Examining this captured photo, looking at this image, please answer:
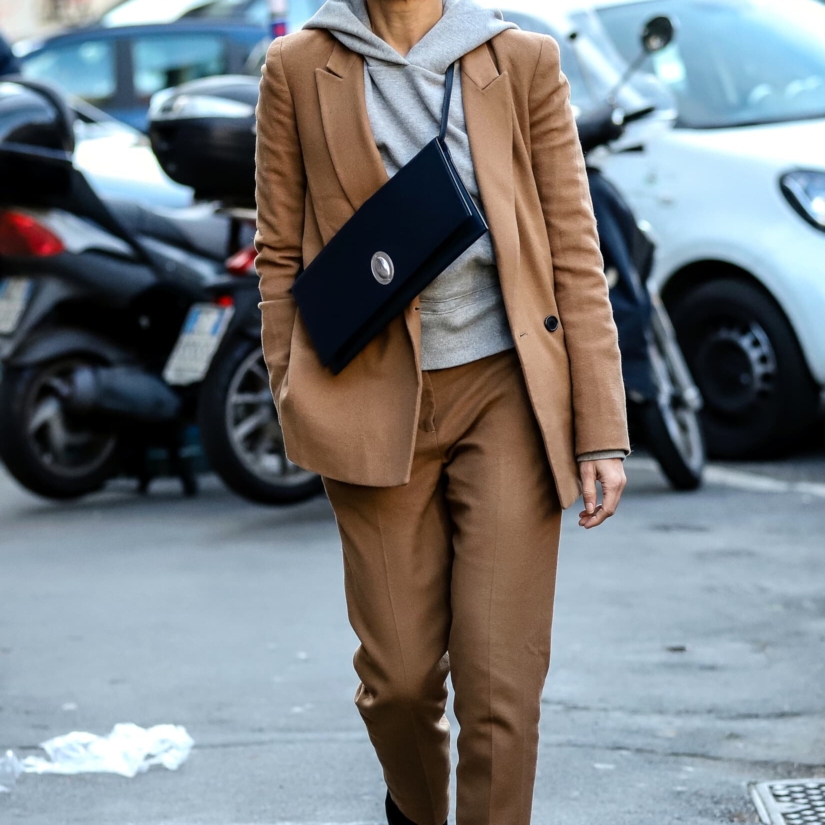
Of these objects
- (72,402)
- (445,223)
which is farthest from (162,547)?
(445,223)

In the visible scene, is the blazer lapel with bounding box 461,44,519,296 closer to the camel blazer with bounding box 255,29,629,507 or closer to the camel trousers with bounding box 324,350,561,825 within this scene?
the camel blazer with bounding box 255,29,629,507

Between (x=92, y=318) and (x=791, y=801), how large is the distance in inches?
176

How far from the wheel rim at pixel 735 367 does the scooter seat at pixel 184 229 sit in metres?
2.23

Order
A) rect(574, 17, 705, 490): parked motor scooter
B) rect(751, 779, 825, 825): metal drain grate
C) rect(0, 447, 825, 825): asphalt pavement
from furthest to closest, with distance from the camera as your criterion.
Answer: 1. rect(574, 17, 705, 490): parked motor scooter
2. rect(0, 447, 825, 825): asphalt pavement
3. rect(751, 779, 825, 825): metal drain grate

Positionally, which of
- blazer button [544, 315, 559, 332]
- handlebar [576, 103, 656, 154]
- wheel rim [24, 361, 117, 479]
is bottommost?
wheel rim [24, 361, 117, 479]

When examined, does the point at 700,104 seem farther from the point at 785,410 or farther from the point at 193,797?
the point at 193,797

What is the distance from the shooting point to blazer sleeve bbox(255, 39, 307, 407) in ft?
9.52

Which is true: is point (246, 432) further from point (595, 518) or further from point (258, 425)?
point (595, 518)

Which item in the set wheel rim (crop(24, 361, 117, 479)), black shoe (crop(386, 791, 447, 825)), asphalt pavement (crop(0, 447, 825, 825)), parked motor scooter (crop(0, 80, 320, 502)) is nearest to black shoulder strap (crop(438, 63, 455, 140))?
black shoe (crop(386, 791, 447, 825))

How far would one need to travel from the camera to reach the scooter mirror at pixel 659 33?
6.55 meters

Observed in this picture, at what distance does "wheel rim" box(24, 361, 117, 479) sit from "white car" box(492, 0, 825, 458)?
92.8 inches

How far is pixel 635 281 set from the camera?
688 cm

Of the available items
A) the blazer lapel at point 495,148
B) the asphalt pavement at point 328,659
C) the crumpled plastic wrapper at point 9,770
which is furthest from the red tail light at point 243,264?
the blazer lapel at point 495,148

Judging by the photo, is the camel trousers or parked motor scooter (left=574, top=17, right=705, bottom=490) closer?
the camel trousers
